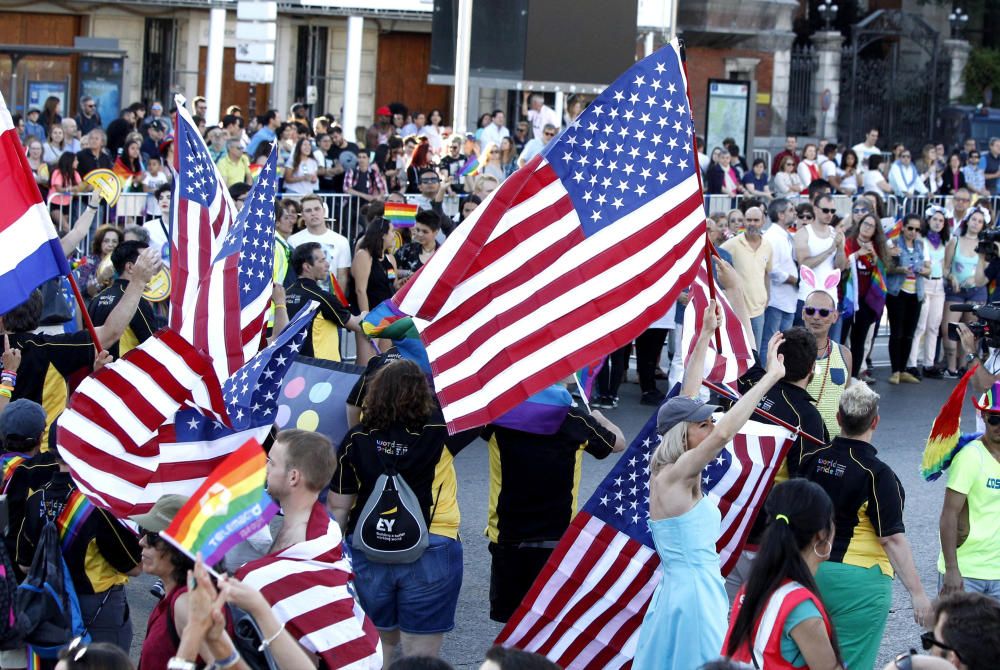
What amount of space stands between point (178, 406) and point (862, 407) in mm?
2902

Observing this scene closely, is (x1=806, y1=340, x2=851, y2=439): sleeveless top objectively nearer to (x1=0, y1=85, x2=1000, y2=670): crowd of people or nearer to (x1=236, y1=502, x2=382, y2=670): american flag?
(x1=0, y1=85, x2=1000, y2=670): crowd of people

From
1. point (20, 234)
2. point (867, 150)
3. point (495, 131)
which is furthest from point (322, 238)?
point (867, 150)

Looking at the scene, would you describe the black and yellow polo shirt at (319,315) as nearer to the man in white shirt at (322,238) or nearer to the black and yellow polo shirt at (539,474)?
the man in white shirt at (322,238)

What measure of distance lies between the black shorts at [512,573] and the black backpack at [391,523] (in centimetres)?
76

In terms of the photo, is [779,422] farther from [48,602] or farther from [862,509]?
[48,602]

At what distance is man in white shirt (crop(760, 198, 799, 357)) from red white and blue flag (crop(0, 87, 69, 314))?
868cm

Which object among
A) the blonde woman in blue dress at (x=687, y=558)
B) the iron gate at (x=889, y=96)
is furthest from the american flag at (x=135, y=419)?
the iron gate at (x=889, y=96)

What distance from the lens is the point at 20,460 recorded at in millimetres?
6047

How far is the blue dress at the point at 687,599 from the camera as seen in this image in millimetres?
5422

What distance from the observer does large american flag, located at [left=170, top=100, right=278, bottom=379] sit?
24.0 ft

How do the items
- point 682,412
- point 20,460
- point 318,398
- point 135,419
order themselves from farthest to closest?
1. point 318,398
2. point 135,419
3. point 20,460
4. point 682,412

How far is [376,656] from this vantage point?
5.06m

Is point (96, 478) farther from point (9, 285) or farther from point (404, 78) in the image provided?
point (404, 78)

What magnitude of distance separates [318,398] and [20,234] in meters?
1.83
